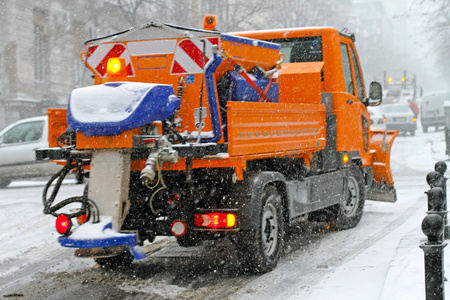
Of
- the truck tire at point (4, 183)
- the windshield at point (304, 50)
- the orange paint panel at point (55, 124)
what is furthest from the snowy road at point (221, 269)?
the truck tire at point (4, 183)

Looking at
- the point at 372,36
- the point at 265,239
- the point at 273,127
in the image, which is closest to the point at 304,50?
the point at 273,127

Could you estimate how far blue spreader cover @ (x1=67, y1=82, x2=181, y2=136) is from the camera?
5.63 metres

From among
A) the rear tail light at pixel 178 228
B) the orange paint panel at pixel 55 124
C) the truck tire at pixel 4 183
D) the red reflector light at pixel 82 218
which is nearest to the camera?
the red reflector light at pixel 82 218

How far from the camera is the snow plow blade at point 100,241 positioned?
5.52m

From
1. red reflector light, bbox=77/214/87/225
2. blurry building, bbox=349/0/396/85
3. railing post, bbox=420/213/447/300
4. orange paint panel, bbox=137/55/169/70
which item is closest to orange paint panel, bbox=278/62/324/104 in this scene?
orange paint panel, bbox=137/55/169/70

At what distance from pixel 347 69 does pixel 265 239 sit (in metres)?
3.91

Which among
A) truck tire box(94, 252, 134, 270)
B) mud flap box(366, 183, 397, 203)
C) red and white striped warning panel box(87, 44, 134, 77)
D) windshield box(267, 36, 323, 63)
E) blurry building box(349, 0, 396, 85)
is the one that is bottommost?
truck tire box(94, 252, 134, 270)

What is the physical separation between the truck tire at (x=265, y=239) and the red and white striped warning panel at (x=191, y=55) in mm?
1460

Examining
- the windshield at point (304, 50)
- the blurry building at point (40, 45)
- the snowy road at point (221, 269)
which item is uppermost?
the blurry building at point (40, 45)

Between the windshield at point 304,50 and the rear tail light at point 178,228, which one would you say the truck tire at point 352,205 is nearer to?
the windshield at point 304,50

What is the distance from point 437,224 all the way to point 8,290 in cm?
411

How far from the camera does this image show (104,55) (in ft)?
23.1

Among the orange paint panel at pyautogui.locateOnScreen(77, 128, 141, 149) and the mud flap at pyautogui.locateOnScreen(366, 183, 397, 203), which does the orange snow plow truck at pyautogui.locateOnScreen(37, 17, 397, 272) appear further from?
the mud flap at pyautogui.locateOnScreen(366, 183, 397, 203)

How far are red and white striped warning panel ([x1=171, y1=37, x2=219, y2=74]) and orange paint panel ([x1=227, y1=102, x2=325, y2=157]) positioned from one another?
73 centimetres
